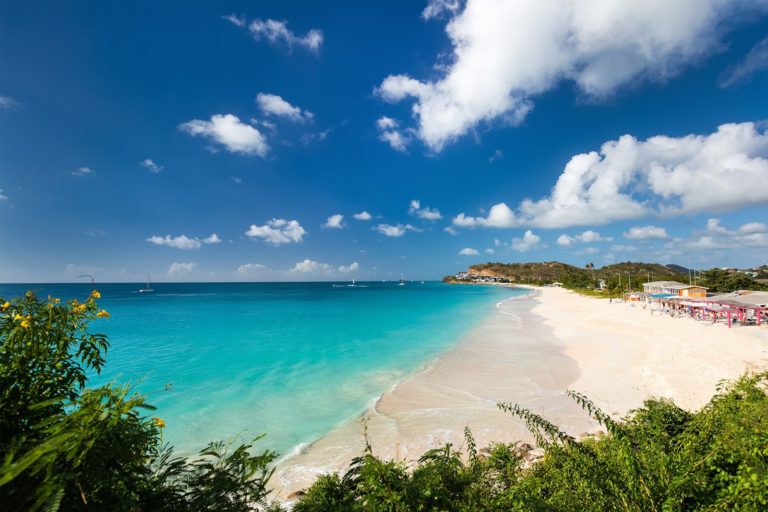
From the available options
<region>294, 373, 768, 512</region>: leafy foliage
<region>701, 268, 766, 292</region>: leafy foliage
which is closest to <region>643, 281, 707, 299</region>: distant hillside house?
<region>701, 268, 766, 292</region>: leafy foliage

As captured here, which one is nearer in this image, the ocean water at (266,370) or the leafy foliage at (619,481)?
the leafy foliage at (619,481)

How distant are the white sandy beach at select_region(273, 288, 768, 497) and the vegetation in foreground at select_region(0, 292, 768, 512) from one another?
187 inches

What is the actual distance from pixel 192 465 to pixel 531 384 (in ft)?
49.6

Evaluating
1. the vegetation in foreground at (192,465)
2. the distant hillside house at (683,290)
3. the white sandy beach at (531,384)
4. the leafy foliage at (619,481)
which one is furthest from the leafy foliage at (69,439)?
the distant hillside house at (683,290)

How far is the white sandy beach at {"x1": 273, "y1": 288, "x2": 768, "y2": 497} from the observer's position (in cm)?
984

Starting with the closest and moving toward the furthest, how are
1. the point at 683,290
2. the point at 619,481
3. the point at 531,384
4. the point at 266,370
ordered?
the point at 619,481 → the point at 531,384 → the point at 266,370 → the point at 683,290

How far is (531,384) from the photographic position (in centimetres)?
1470

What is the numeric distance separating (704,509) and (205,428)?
1337 cm

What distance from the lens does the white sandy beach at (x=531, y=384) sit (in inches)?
387

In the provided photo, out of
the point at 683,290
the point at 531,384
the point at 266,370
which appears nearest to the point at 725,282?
the point at 683,290

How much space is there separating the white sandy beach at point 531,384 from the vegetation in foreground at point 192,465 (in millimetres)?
4748

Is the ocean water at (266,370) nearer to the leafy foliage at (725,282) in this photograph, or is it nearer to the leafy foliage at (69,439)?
the leafy foliage at (69,439)

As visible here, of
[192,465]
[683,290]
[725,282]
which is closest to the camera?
[192,465]

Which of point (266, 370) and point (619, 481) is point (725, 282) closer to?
point (266, 370)
